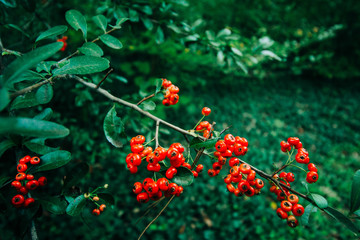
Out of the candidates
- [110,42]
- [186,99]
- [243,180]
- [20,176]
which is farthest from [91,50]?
[186,99]

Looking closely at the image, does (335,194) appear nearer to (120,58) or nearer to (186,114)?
(186,114)

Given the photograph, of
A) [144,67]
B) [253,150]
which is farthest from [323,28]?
[144,67]

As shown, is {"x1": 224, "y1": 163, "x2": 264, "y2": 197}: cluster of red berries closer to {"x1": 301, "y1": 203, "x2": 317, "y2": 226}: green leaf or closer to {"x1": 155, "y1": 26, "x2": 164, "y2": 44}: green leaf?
{"x1": 301, "y1": 203, "x2": 317, "y2": 226}: green leaf

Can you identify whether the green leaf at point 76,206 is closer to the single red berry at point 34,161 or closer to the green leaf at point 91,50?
the single red berry at point 34,161

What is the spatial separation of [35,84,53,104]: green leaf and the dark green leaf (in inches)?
9.8

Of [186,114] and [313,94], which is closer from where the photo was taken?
[186,114]

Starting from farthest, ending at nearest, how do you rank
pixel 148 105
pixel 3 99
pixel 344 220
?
pixel 148 105 → pixel 344 220 → pixel 3 99

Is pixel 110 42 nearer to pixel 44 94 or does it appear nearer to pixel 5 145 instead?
pixel 44 94

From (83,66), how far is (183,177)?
0.61m

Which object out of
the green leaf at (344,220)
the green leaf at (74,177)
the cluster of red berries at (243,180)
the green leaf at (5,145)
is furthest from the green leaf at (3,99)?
the green leaf at (344,220)

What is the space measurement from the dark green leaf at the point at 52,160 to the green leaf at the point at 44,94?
0.25 meters

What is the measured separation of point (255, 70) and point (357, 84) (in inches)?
126

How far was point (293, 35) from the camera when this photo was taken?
5281mm

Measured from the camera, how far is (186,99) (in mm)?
3795
